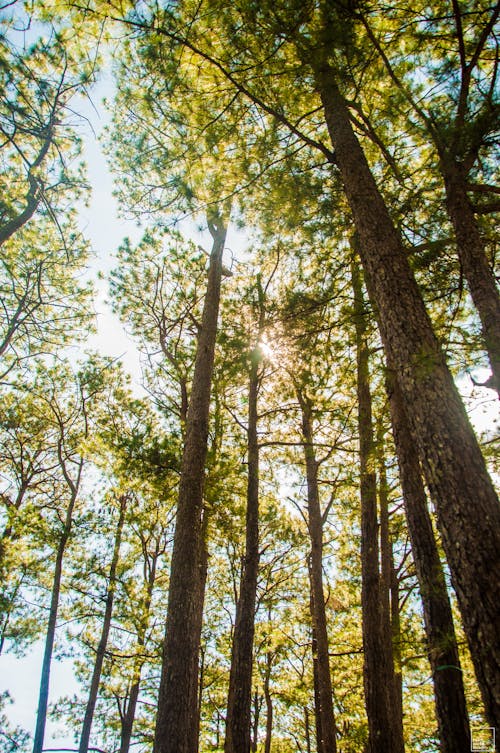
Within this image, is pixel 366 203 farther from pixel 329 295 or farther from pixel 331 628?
pixel 331 628

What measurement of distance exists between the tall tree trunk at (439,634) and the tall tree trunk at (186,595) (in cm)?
257

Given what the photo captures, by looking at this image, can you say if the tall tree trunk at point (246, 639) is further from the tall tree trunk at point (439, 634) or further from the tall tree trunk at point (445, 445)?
the tall tree trunk at point (439, 634)

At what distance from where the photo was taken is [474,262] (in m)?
3.63

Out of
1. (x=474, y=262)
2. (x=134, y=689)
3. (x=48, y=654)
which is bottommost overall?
(x=134, y=689)

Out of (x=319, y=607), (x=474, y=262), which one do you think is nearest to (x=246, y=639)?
(x=319, y=607)

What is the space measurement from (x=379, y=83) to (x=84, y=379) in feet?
29.5

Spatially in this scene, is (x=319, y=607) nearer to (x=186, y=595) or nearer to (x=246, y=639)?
(x=246, y=639)

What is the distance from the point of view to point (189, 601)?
14.5ft

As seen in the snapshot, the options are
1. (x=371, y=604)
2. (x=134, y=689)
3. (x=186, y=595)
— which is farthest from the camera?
(x=134, y=689)

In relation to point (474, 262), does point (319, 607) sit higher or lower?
lower

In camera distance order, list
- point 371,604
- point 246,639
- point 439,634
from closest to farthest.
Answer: point 439,634, point 371,604, point 246,639

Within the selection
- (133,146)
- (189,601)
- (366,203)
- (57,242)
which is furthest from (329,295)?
(57,242)

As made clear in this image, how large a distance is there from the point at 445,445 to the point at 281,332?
139 inches

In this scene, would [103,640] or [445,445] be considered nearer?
[445,445]
